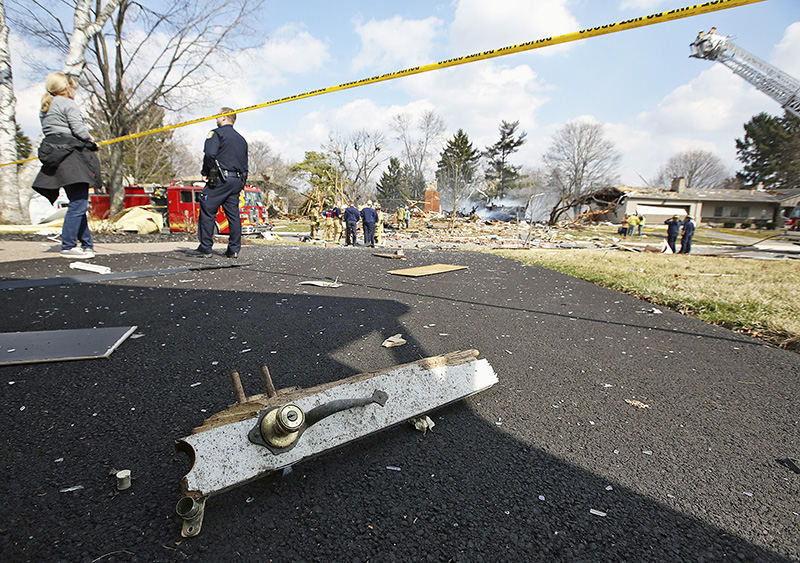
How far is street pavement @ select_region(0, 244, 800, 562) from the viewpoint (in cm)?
94

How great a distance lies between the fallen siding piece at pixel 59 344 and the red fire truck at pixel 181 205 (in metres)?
12.3

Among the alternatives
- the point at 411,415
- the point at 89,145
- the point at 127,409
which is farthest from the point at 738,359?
the point at 89,145

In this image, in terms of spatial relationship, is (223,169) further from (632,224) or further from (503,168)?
(503,168)

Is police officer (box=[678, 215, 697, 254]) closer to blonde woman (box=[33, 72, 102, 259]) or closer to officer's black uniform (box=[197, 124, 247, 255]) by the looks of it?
officer's black uniform (box=[197, 124, 247, 255])

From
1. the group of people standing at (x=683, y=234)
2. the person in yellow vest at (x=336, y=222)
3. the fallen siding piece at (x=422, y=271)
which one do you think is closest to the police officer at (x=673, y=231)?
the group of people standing at (x=683, y=234)

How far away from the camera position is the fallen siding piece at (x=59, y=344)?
1.81 meters

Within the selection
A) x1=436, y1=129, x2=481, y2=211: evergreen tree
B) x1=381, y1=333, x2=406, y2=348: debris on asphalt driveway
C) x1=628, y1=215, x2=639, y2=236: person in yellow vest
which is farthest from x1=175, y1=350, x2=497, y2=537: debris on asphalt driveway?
x1=436, y1=129, x2=481, y2=211: evergreen tree

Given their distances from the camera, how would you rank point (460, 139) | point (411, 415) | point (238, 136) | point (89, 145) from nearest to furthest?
point (411, 415), point (89, 145), point (238, 136), point (460, 139)

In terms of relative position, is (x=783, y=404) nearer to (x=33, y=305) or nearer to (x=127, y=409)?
(x=127, y=409)

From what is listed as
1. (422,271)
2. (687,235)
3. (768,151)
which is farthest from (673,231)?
(768,151)

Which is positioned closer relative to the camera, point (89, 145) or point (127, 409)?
point (127, 409)

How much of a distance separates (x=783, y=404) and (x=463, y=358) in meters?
1.53

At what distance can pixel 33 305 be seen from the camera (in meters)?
2.77

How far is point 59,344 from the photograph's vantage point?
1.98 metres
